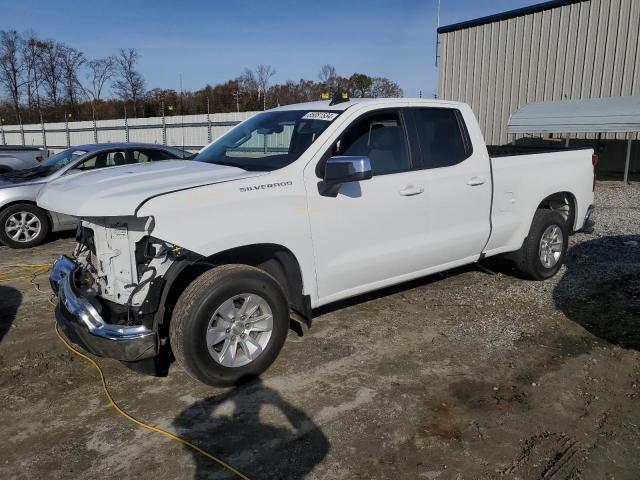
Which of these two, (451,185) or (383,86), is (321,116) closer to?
(451,185)

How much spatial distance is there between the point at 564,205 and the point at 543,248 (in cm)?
72

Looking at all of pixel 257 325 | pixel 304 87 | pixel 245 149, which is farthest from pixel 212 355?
pixel 304 87

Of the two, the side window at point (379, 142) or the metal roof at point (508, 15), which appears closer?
the side window at point (379, 142)

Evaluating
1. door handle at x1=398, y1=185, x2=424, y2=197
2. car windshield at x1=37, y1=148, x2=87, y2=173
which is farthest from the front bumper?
car windshield at x1=37, y1=148, x2=87, y2=173

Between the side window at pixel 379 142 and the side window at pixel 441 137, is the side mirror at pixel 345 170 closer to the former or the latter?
the side window at pixel 379 142

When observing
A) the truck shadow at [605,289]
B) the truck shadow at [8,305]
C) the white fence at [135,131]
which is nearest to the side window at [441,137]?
the truck shadow at [605,289]

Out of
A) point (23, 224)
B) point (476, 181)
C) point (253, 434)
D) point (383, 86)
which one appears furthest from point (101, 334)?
point (383, 86)

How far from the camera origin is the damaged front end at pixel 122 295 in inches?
131

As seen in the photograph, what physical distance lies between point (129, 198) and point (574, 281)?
5.11m

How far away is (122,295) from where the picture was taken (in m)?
3.55

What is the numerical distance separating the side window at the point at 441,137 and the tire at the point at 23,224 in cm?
623

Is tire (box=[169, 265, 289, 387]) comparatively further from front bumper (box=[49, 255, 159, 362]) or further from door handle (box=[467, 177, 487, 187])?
door handle (box=[467, 177, 487, 187])

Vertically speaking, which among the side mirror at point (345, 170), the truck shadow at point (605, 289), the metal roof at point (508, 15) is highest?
the metal roof at point (508, 15)

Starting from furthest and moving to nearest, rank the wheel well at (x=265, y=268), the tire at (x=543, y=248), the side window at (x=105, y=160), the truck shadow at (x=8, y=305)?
the side window at (x=105, y=160) < the tire at (x=543, y=248) < the truck shadow at (x=8, y=305) < the wheel well at (x=265, y=268)
